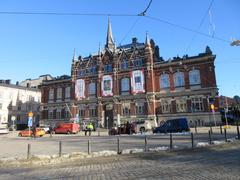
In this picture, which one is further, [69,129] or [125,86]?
[125,86]

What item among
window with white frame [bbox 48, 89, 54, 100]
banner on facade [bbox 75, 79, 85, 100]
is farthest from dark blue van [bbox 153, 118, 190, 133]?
window with white frame [bbox 48, 89, 54, 100]

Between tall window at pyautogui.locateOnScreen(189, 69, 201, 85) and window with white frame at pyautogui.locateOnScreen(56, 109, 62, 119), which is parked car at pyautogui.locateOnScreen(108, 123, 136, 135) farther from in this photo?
window with white frame at pyautogui.locateOnScreen(56, 109, 62, 119)

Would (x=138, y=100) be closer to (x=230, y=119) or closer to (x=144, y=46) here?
(x=144, y=46)

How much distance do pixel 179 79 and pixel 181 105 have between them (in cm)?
488

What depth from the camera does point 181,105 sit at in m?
42.8

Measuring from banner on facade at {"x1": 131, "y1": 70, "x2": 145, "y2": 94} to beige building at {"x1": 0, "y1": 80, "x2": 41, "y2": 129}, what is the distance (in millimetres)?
34193

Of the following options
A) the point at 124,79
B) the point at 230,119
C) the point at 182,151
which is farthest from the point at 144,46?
the point at 182,151

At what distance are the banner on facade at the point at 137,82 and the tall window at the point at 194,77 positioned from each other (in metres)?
9.07

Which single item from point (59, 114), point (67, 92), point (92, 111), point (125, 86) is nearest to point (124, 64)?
point (125, 86)

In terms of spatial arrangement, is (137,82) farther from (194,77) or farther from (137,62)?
(194,77)

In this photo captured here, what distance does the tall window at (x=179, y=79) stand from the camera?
143ft

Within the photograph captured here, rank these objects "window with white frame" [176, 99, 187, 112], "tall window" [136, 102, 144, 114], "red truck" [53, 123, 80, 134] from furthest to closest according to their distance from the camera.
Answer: "tall window" [136, 102, 144, 114]
"window with white frame" [176, 99, 187, 112]
"red truck" [53, 123, 80, 134]

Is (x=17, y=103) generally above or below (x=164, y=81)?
below

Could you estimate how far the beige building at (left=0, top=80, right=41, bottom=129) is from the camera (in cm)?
6206
